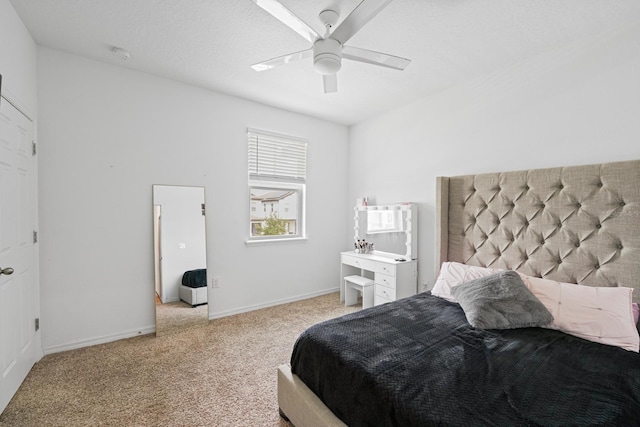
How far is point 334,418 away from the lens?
1.38 metres

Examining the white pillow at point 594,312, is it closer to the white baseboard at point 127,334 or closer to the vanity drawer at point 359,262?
the vanity drawer at point 359,262

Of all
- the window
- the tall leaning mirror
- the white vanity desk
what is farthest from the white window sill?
the white vanity desk

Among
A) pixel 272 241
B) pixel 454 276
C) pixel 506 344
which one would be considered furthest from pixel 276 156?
pixel 506 344

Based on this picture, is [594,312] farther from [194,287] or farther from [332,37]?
[194,287]

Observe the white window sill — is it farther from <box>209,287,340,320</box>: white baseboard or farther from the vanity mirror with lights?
<box>209,287,340,320</box>: white baseboard

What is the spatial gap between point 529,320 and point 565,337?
0.18 m

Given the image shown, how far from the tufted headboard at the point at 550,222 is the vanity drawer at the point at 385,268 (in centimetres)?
49

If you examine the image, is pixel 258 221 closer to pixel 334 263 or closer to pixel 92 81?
pixel 334 263

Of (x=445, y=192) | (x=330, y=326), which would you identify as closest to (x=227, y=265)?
(x=330, y=326)

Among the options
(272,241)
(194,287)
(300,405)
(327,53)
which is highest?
(327,53)

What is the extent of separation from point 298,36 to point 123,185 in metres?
2.12

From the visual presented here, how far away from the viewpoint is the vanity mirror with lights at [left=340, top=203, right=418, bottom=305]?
3.21m

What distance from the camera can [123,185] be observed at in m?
2.76

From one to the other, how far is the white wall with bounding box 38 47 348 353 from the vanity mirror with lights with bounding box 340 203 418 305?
3.68 feet
